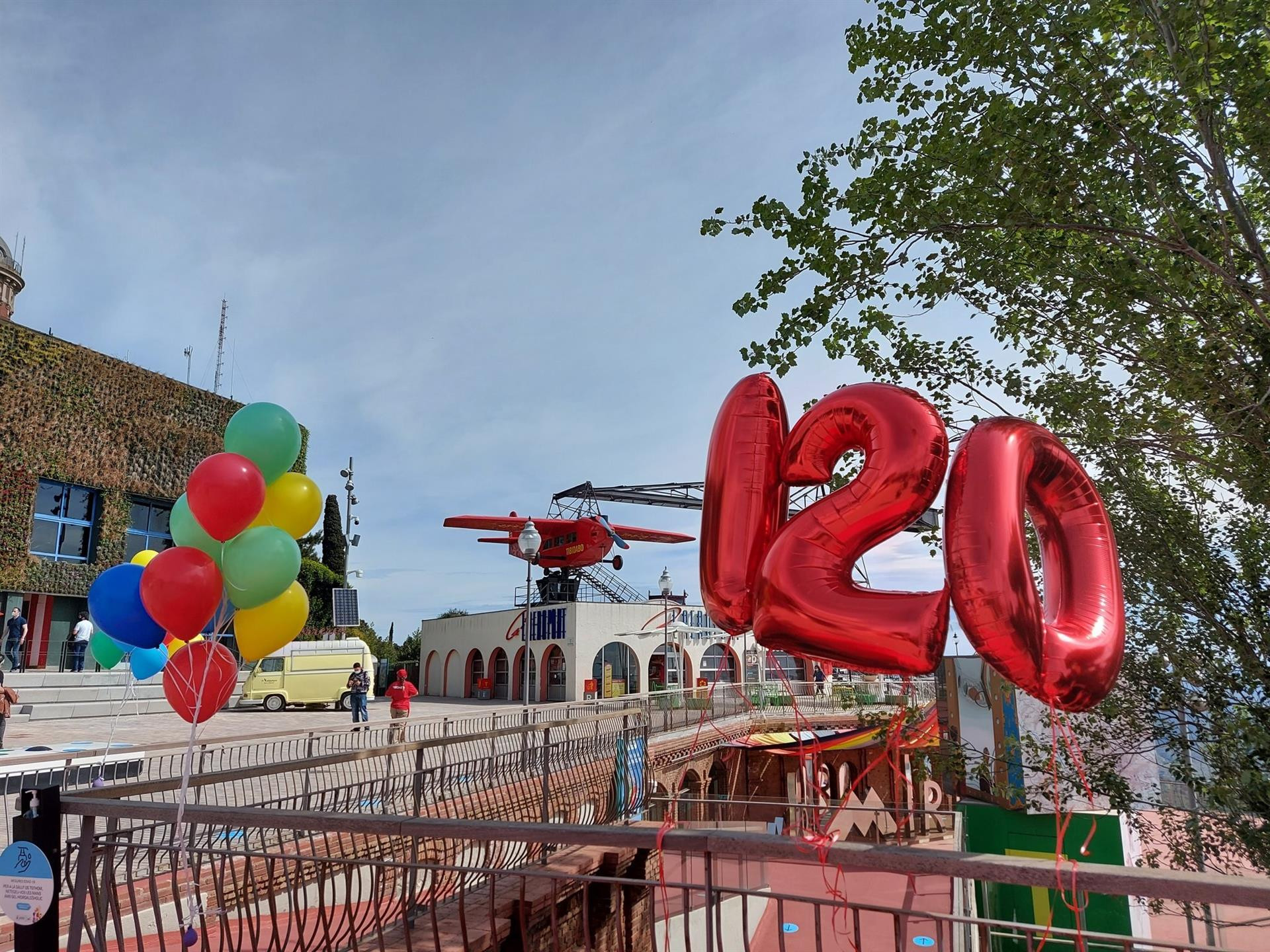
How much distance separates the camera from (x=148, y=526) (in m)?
27.1

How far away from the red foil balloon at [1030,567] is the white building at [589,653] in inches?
1036

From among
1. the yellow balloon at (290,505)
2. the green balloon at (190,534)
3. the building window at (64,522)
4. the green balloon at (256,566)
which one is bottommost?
the green balloon at (256,566)

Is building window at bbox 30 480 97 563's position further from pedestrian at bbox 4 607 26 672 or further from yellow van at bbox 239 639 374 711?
yellow van at bbox 239 639 374 711

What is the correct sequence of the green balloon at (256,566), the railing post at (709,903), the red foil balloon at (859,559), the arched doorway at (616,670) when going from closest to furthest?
the railing post at (709,903), the red foil balloon at (859,559), the green balloon at (256,566), the arched doorway at (616,670)

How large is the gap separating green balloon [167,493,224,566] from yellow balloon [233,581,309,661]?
1.57 ft

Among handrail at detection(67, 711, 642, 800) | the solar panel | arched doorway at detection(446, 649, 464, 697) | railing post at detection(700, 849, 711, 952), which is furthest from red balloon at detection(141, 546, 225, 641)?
arched doorway at detection(446, 649, 464, 697)

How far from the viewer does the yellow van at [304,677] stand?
22.9 metres

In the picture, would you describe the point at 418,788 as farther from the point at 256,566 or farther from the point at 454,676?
the point at 454,676

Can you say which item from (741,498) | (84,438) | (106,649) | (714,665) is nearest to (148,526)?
Answer: (84,438)

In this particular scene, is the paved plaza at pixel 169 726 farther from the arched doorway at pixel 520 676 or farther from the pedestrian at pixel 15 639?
the arched doorway at pixel 520 676

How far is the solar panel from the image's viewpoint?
29734 mm

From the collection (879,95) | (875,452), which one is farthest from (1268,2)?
(875,452)

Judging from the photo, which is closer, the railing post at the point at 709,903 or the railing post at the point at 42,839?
the railing post at the point at 709,903


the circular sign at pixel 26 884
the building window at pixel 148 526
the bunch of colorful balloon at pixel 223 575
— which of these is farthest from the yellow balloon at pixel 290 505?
the building window at pixel 148 526
